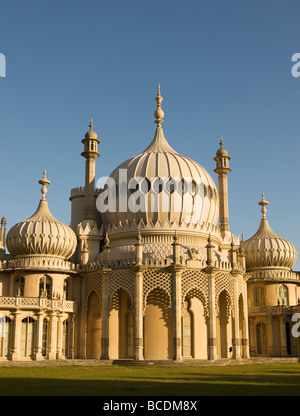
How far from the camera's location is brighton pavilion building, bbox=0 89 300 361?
38656 mm

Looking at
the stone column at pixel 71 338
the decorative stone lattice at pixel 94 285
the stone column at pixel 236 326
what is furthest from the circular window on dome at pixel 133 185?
the stone column at pixel 71 338

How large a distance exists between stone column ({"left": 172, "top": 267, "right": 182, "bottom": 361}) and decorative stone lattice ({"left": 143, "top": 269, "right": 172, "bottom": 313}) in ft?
1.43

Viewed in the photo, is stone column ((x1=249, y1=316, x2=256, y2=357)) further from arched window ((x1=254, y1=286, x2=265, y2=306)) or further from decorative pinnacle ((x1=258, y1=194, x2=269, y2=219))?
decorative pinnacle ((x1=258, y1=194, x2=269, y2=219))

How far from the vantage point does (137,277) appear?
126ft

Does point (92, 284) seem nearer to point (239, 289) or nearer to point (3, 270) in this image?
point (3, 270)

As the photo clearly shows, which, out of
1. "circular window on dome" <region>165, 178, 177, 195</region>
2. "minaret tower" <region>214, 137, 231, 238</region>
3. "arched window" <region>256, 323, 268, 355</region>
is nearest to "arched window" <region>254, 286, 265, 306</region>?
"arched window" <region>256, 323, 268, 355</region>

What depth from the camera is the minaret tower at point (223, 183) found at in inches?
1937

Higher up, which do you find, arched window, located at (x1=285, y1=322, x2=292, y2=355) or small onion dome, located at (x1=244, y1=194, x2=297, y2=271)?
small onion dome, located at (x1=244, y1=194, x2=297, y2=271)

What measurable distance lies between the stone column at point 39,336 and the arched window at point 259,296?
20.0m
